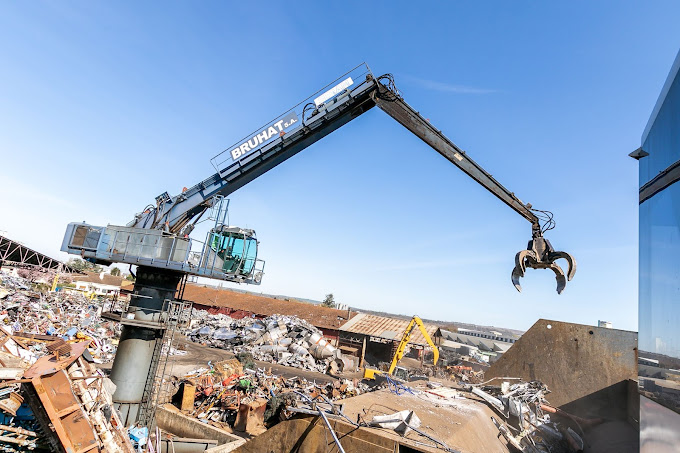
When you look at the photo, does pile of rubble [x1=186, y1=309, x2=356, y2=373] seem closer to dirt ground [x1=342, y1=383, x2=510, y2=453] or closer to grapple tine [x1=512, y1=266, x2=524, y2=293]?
dirt ground [x1=342, y1=383, x2=510, y2=453]

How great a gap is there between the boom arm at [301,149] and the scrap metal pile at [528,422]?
4391 mm

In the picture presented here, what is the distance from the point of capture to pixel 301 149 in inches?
412

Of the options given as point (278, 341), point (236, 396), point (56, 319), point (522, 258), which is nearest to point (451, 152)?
point (522, 258)

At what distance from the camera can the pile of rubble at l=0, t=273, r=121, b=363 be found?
60.2 feet

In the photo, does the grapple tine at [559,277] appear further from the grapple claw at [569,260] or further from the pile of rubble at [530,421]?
the pile of rubble at [530,421]

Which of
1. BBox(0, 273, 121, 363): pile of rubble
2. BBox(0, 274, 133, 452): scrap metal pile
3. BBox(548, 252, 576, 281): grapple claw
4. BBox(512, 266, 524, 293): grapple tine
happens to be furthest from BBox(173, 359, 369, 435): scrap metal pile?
BBox(548, 252, 576, 281): grapple claw

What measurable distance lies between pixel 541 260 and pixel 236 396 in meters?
11.0

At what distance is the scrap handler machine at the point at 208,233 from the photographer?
30.1 feet

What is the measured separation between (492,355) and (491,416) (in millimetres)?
34541

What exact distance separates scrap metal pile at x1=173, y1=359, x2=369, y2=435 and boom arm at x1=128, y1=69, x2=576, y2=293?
582cm

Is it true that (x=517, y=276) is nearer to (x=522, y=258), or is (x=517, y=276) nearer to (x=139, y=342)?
(x=522, y=258)

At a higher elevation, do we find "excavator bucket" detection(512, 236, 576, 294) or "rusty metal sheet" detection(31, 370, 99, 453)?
"excavator bucket" detection(512, 236, 576, 294)

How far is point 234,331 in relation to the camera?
2844 centimetres

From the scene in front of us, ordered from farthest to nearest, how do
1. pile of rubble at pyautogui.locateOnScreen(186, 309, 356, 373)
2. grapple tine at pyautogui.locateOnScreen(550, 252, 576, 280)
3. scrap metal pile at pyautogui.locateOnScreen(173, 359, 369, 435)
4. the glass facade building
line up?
pile of rubble at pyautogui.locateOnScreen(186, 309, 356, 373) → scrap metal pile at pyautogui.locateOnScreen(173, 359, 369, 435) → grapple tine at pyautogui.locateOnScreen(550, 252, 576, 280) → the glass facade building
